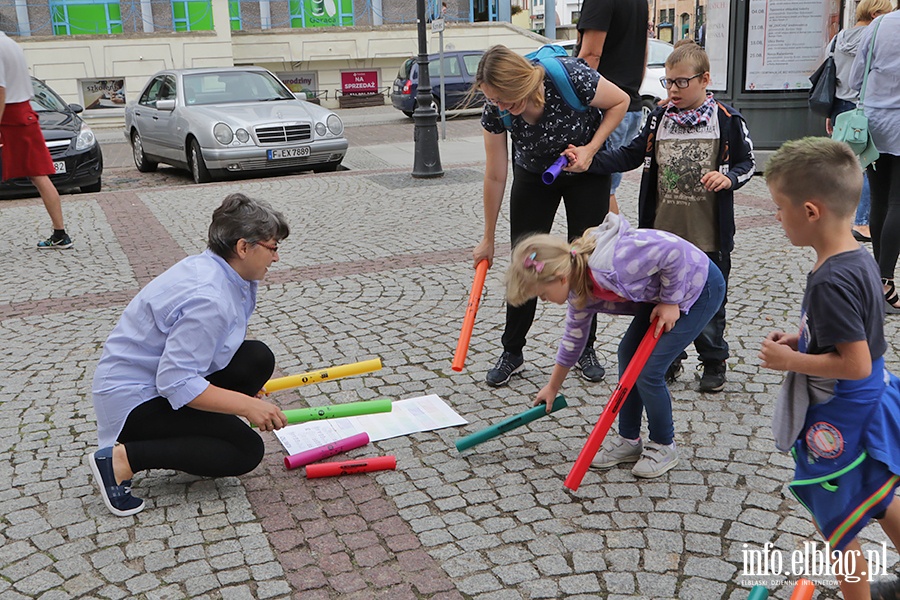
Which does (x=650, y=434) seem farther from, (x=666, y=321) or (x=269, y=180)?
(x=269, y=180)

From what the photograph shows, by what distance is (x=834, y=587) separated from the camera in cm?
266

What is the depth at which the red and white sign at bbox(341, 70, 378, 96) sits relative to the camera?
28.0 metres

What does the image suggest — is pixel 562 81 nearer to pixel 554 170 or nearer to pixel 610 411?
pixel 554 170

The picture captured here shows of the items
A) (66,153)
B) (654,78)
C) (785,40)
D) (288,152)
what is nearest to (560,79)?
(785,40)

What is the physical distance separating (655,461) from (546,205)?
1398mm

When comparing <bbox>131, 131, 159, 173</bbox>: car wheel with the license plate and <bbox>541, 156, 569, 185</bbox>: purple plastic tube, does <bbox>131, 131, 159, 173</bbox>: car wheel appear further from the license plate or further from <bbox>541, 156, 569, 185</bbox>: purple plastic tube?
<bbox>541, 156, 569, 185</bbox>: purple plastic tube

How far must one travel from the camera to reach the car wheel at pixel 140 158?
43.6ft

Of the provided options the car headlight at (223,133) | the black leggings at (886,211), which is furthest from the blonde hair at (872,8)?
the car headlight at (223,133)

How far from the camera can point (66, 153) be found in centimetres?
1070

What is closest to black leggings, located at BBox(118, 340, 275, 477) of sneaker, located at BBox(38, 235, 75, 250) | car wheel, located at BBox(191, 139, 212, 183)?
sneaker, located at BBox(38, 235, 75, 250)

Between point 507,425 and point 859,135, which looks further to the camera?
point 859,135

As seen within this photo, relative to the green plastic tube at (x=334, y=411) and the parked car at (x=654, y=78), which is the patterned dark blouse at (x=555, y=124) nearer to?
the green plastic tube at (x=334, y=411)

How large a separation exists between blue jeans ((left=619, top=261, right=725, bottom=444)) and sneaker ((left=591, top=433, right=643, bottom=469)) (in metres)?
0.15

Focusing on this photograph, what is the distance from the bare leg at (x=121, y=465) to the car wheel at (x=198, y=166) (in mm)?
8497
